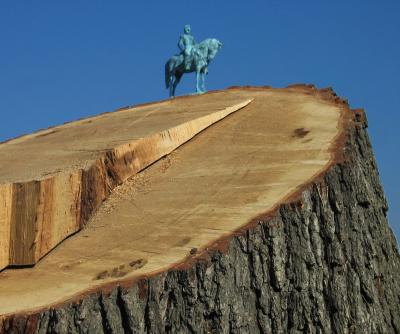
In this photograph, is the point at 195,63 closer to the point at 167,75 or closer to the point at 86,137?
the point at 167,75

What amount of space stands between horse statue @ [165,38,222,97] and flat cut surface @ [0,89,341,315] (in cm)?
540

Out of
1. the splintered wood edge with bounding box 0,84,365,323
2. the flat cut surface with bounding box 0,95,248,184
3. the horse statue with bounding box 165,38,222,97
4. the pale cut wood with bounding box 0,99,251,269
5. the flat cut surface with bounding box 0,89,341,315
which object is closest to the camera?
the splintered wood edge with bounding box 0,84,365,323

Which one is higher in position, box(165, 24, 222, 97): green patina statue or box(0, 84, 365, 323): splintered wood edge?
box(165, 24, 222, 97): green patina statue

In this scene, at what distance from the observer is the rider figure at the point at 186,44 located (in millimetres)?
15164

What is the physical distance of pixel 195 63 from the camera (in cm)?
1502

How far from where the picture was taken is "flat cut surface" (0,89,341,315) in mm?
6602

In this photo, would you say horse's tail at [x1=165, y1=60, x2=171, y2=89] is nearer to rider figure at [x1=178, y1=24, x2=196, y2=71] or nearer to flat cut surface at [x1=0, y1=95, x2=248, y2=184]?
rider figure at [x1=178, y1=24, x2=196, y2=71]

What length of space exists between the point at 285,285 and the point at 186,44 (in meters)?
9.05

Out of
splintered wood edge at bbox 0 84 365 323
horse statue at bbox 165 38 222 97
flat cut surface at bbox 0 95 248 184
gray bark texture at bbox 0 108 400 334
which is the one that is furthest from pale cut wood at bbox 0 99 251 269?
horse statue at bbox 165 38 222 97

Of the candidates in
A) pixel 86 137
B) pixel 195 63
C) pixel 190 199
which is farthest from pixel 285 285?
pixel 195 63

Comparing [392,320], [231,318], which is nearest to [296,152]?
[392,320]

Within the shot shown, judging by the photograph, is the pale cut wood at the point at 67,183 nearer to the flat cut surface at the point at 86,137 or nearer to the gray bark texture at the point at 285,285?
the flat cut surface at the point at 86,137

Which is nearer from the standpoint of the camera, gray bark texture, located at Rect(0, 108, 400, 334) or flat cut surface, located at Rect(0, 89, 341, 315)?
gray bark texture, located at Rect(0, 108, 400, 334)

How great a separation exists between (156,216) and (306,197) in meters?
1.22
